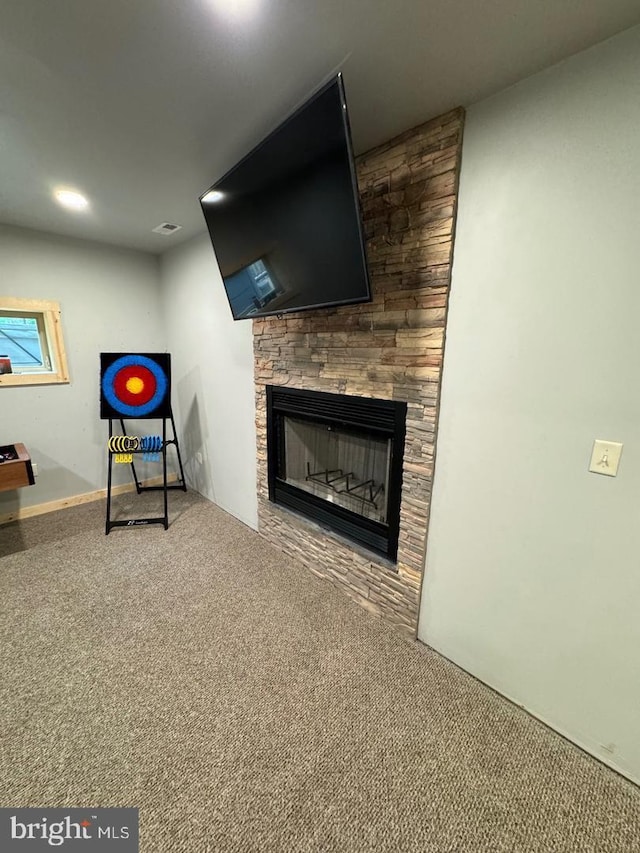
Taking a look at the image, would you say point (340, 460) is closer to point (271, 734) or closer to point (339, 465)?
point (339, 465)

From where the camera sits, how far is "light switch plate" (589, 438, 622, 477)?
1.08 meters

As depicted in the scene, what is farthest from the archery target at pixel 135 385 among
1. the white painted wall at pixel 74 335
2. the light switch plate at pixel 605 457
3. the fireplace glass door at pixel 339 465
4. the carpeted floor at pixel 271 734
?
the light switch plate at pixel 605 457

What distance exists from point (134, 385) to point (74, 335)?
0.85 metres

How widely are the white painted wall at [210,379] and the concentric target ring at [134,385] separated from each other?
1.31 ft

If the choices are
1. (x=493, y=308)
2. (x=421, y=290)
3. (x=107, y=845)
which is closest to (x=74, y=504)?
(x=107, y=845)

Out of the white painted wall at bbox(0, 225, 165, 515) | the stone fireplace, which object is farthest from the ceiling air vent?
the stone fireplace

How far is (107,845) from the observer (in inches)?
38.0

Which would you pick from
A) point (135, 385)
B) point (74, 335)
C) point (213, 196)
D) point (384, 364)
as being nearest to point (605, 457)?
point (384, 364)

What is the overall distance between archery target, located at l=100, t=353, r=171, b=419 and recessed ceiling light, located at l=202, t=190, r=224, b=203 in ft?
4.44

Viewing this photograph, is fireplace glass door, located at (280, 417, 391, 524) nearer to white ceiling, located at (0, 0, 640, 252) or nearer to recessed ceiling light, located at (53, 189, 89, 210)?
white ceiling, located at (0, 0, 640, 252)

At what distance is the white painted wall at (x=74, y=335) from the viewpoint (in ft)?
8.75

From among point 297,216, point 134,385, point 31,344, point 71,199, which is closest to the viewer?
point 297,216

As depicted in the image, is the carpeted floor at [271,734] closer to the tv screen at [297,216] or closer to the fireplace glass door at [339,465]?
the fireplace glass door at [339,465]

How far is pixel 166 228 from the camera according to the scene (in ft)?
8.29
